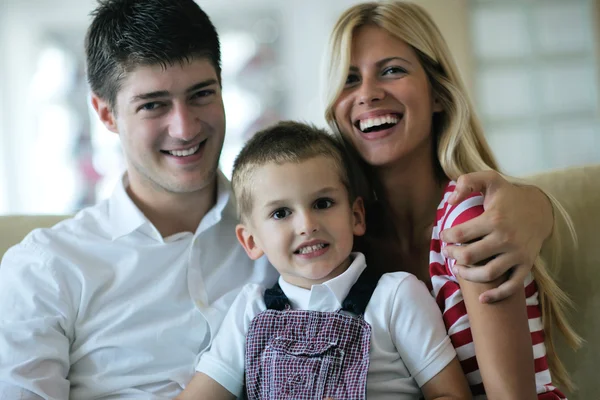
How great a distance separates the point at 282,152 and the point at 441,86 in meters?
0.51

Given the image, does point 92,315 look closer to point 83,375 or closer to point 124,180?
point 83,375

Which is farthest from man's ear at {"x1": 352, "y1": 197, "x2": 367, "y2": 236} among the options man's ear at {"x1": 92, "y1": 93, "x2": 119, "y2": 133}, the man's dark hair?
man's ear at {"x1": 92, "y1": 93, "x2": 119, "y2": 133}

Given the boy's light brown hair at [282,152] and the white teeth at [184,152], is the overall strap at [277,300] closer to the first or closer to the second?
the boy's light brown hair at [282,152]

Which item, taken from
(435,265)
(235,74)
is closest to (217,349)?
(435,265)

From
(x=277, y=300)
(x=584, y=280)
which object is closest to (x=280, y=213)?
(x=277, y=300)

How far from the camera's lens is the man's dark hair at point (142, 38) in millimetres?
1637

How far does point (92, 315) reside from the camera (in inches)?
62.1

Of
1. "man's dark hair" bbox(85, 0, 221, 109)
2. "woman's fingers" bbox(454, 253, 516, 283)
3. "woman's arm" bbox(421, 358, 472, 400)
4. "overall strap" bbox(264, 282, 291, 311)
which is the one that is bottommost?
"woman's arm" bbox(421, 358, 472, 400)

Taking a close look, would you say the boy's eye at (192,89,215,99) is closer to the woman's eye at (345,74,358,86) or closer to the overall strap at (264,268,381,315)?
the woman's eye at (345,74,358,86)

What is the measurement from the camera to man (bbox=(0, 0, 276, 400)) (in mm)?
1520

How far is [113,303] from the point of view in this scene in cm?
159

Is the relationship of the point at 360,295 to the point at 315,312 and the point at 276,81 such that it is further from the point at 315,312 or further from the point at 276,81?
the point at 276,81

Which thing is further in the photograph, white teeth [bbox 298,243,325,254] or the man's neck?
the man's neck

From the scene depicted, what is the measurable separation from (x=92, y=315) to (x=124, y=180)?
41 cm
